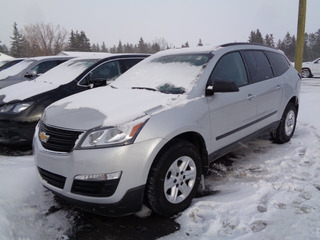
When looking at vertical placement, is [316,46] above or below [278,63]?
below

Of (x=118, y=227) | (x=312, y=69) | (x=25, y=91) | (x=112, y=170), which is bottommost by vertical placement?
(x=312, y=69)

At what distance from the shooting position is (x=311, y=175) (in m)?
3.39

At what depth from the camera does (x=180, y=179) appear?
2686 mm

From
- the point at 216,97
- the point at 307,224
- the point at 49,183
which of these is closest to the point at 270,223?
the point at 307,224

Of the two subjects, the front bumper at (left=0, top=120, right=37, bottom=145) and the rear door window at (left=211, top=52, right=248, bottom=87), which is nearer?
the rear door window at (left=211, top=52, right=248, bottom=87)

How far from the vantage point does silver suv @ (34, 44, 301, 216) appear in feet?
7.50

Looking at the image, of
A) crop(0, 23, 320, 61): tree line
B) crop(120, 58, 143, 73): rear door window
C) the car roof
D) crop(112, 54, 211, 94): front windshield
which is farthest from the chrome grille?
crop(0, 23, 320, 61): tree line

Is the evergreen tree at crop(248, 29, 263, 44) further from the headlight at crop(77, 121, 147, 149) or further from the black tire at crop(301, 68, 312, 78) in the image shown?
the headlight at crop(77, 121, 147, 149)

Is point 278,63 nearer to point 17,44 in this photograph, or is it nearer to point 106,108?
point 106,108

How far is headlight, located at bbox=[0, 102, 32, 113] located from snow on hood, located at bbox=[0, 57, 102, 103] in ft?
0.41

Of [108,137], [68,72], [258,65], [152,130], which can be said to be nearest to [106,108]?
[108,137]

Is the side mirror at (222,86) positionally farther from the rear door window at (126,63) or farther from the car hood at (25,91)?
the rear door window at (126,63)

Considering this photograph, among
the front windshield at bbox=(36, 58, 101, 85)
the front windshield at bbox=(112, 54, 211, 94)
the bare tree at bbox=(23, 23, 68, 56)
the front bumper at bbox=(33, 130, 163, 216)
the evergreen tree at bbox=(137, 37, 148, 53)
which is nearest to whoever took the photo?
the front bumper at bbox=(33, 130, 163, 216)

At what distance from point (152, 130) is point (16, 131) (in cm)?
276
